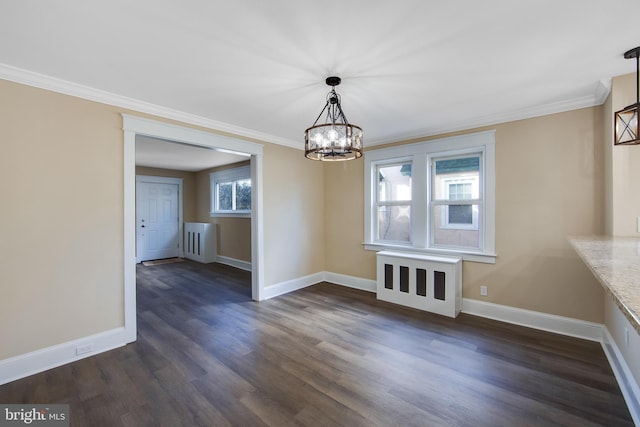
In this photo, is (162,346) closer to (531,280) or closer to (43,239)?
(43,239)

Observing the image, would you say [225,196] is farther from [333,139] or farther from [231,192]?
[333,139]

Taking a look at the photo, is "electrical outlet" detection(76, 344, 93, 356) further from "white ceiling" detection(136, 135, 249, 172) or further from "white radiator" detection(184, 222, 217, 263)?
"white radiator" detection(184, 222, 217, 263)

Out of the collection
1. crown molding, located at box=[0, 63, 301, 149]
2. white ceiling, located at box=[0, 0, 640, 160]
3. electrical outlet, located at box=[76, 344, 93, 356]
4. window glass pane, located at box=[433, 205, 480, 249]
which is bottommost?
electrical outlet, located at box=[76, 344, 93, 356]

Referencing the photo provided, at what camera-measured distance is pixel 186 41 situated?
5.98 feet

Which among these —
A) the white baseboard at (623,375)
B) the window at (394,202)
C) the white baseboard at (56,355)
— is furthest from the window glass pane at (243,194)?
the white baseboard at (623,375)

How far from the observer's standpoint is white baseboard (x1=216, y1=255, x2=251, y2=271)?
20.1ft

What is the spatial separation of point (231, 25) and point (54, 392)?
2.92 metres

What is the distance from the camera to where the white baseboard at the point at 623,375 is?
5.82 feet

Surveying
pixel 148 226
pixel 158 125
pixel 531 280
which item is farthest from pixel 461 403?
pixel 148 226

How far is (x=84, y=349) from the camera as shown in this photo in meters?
2.51

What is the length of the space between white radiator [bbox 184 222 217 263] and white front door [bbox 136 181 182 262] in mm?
609

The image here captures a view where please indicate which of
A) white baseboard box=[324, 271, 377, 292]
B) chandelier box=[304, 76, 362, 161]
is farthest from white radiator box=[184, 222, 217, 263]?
chandelier box=[304, 76, 362, 161]

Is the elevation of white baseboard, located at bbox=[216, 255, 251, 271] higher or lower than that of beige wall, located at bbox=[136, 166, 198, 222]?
lower

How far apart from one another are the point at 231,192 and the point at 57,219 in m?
4.40
